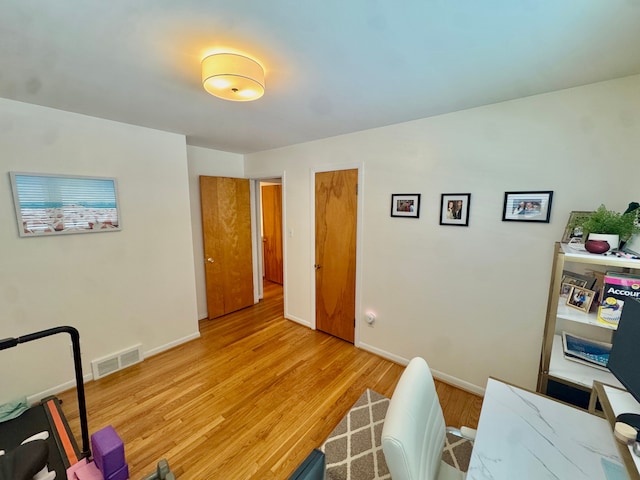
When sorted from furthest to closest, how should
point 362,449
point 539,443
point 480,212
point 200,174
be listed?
point 200,174, point 480,212, point 362,449, point 539,443

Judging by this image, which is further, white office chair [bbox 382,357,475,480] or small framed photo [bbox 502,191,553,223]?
small framed photo [bbox 502,191,553,223]

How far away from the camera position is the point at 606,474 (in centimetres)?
90

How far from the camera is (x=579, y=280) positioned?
1.57 metres

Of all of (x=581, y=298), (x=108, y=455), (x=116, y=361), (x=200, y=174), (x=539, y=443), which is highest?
(x=200, y=174)

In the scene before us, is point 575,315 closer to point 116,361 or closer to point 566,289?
point 566,289

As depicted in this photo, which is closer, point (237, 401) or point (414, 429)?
point (414, 429)

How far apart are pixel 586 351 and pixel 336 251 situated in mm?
2143

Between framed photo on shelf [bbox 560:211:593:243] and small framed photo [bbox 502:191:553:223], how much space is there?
4.9 inches

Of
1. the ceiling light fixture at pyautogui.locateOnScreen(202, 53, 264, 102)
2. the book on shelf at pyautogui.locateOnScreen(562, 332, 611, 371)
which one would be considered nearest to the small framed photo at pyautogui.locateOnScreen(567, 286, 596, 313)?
the book on shelf at pyautogui.locateOnScreen(562, 332, 611, 371)

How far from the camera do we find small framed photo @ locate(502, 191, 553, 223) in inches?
70.7

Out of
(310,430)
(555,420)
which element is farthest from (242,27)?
(310,430)

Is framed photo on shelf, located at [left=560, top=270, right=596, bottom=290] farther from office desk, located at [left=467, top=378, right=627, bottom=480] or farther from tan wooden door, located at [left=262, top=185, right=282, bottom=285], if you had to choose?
tan wooden door, located at [left=262, top=185, right=282, bottom=285]

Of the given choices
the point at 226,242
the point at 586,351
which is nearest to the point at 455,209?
the point at 586,351

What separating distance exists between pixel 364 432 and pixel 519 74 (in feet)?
8.43
